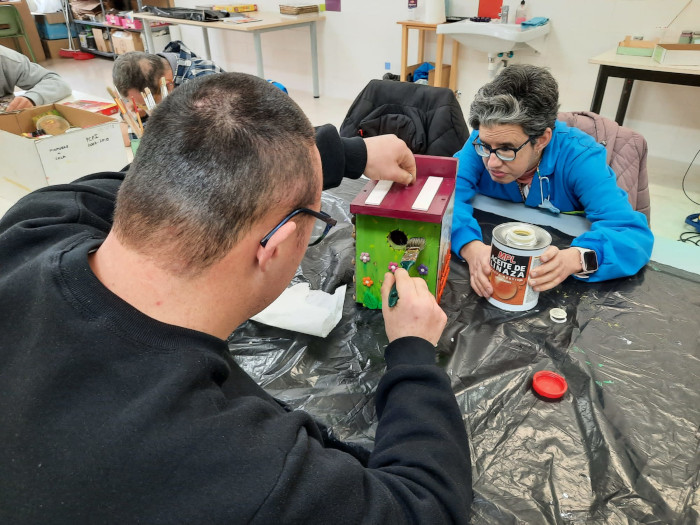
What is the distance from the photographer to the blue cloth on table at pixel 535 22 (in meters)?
3.48

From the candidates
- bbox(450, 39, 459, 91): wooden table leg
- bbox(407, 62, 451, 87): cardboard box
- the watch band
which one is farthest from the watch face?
bbox(450, 39, 459, 91): wooden table leg

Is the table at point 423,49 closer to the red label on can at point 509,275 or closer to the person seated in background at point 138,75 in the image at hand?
the person seated in background at point 138,75

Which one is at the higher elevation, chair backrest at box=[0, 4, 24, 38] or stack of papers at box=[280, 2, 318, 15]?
stack of papers at box=[280, 2, 318, 15]

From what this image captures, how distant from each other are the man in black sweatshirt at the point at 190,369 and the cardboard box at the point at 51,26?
8.42 meters

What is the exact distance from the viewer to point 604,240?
1213mm

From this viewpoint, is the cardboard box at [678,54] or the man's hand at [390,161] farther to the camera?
the cardboard box at [678,54]

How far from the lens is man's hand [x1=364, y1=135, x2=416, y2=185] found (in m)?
1.10

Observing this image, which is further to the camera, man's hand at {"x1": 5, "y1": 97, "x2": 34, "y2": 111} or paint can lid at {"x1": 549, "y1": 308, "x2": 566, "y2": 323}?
man's hand at {"x1": 5, "y1": 97, "x2": 34, "y2": 111}

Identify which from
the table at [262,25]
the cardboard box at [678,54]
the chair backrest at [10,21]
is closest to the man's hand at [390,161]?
the cardboard box at [678,54]

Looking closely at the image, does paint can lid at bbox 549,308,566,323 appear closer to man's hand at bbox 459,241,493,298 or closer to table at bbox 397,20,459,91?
man's hand at bbox 459,241,493,298

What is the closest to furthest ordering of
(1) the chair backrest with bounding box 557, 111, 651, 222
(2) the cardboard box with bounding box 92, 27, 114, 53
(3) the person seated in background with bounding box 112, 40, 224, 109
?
(1) the chair backrest with bounding box 557, 111, 651, 222, (3) the person seated in background with bounding box 112, 40, 224, 109, (2) the cardboard box with bounding box 92, 27, 114, 53

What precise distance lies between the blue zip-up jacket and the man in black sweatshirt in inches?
26.6

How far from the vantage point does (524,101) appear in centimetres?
143

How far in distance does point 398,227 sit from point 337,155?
241 millimetres
